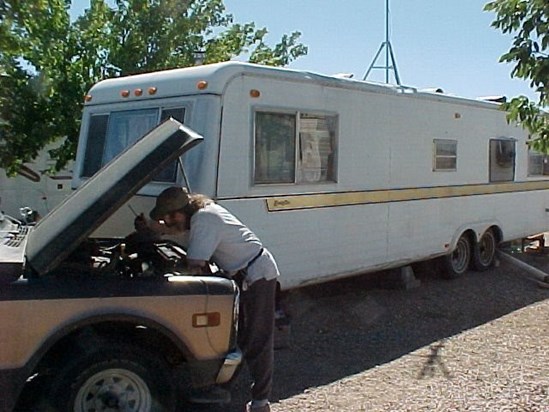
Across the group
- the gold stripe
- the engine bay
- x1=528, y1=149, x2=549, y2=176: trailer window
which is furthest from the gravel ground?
x1=528, y1=149, x2=549, y2=176: trailer window

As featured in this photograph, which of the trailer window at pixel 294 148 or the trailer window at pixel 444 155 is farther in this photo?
the trailer window at pixel 444 155

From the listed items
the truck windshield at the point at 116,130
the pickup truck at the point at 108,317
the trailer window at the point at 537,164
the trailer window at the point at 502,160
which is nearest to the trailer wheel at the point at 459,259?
the trailer window at the point at 502,160

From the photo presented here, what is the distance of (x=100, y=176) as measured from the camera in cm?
434

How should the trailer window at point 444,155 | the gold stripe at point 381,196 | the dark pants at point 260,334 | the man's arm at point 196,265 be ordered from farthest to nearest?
the trailer window at point 444,155
the gold stripe at point 381,196
the dark pants at point 260,334
the man's arm at point 196,265

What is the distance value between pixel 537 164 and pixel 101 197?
9517mm

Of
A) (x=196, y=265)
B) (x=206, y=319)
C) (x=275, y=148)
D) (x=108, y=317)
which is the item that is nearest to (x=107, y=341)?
(x=108, y=317)

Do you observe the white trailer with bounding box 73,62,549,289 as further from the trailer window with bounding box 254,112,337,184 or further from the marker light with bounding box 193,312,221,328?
the marker light with bounding box 193,312,221,328

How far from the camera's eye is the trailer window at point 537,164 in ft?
37.1

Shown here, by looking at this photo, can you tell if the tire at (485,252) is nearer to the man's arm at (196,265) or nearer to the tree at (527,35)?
the tree at (527,35)

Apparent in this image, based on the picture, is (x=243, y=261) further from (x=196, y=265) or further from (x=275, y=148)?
(x=275, y=148)

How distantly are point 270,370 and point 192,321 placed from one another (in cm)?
83

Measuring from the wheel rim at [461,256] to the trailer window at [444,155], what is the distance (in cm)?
132

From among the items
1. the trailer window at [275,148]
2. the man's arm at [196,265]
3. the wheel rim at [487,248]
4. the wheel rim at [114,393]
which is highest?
the trailer window at [275,148]

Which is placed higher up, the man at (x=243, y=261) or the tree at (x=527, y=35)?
the tree at (x=527, y=35)
